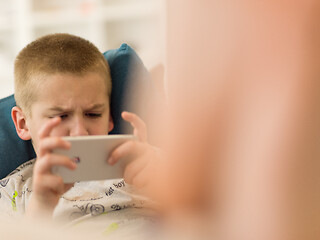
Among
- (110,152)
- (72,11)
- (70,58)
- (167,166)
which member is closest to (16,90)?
(70,58)

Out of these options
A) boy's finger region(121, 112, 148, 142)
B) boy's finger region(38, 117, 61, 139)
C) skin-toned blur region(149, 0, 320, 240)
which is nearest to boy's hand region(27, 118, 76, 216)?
boy's finger region(38, 117, 61, 139)

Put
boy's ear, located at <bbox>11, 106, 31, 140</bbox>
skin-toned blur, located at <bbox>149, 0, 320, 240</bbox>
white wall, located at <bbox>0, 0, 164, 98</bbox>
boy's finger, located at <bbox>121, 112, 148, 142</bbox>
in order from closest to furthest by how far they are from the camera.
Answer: skin-toned blur, located at <bbox>149, 0, 320, 240</bbox>
boy's finger, located at <bbox>121, 112, 148, 142</bbox>
boy's ear, located at <bbox>11, 106, 31, 140</bbox>
white wall, located at <bbox>0, 0, 164, 98</bbox>

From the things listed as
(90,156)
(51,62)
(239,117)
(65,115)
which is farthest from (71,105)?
(239,117)

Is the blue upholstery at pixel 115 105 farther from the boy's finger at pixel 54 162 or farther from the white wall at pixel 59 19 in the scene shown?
the white wall at pixel 59 19

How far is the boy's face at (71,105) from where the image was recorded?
0.93 meters

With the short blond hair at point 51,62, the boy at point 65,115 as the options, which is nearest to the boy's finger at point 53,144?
the boy at point 65,115

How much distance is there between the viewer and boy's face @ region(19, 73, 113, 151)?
0.93 metres

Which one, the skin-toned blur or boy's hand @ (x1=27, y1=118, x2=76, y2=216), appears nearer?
the skin-toned blur

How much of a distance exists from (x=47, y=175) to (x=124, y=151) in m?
0.14

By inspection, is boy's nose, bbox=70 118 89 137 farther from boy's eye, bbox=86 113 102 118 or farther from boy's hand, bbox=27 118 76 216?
boy's hand, bbox=27 118 76 216

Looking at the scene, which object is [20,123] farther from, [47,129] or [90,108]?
[47,129]

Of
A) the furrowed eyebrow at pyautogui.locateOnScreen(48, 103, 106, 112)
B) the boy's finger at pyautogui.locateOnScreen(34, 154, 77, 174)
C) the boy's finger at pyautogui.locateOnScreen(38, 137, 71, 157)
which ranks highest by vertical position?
the boy's finger at pyautogui.locateOnScreen(38, 137, 71, 157)

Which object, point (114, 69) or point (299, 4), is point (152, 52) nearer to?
point (114, 69)

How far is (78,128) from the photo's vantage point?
2.98 feet
